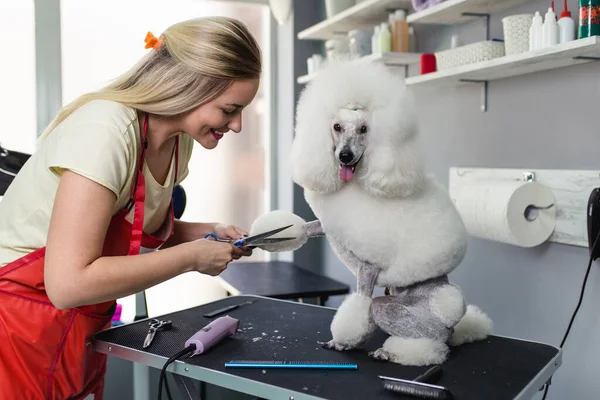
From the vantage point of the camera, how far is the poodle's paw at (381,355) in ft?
3.25

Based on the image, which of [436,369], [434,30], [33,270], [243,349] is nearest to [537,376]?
[436,369]

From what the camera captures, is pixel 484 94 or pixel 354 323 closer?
pixel 354 323

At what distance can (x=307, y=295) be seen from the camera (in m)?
1.88

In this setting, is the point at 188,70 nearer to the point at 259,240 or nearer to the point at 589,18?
the point at 259,240

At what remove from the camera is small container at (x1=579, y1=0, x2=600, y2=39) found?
1136mm

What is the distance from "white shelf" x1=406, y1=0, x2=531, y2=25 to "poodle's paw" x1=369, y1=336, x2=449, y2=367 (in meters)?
0.90

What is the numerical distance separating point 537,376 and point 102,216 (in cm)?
76

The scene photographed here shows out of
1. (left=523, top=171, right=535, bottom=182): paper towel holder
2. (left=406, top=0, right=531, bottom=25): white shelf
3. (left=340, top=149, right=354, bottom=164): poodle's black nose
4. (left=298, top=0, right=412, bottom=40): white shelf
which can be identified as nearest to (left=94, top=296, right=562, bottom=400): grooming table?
(left=340, top=149, right=354, bottom=164): poodle's black nose

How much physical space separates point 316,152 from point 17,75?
164 centimetres

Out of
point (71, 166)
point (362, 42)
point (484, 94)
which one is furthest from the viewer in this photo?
point (362, 42)

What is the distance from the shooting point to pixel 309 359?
3.28 ft

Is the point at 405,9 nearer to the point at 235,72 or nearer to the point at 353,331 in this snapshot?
the point at 235,72

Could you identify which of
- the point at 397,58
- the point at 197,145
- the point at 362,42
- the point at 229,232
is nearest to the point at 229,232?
the point at 229,232

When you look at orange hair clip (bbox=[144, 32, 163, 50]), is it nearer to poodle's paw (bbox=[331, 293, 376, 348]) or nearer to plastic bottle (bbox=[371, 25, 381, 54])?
A: poodle's paw (bbox=[331, 293, 376, 348])
